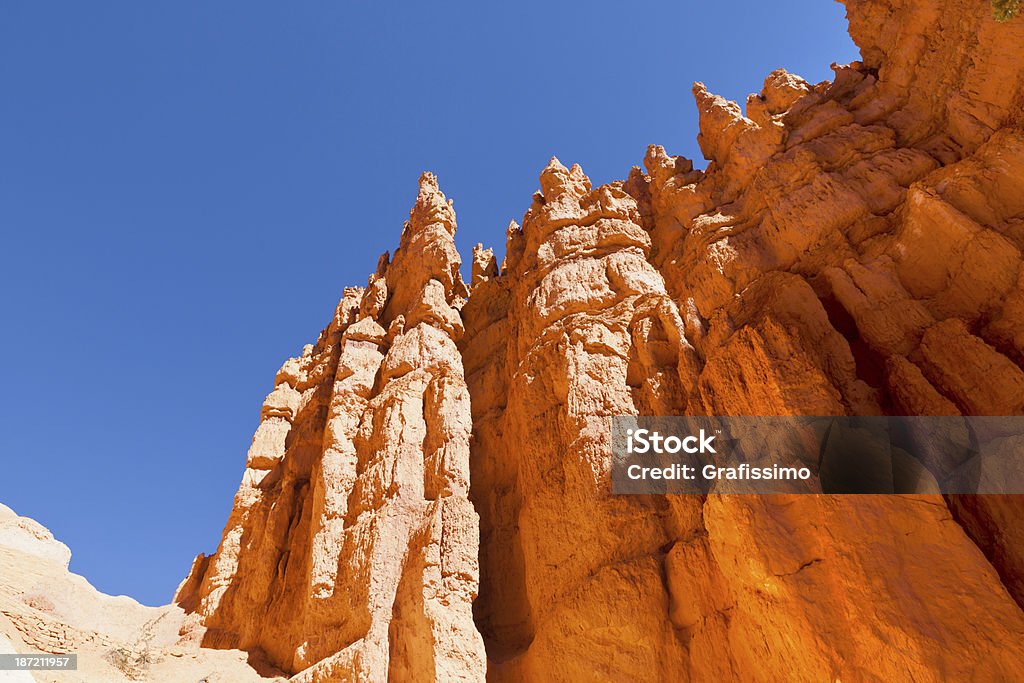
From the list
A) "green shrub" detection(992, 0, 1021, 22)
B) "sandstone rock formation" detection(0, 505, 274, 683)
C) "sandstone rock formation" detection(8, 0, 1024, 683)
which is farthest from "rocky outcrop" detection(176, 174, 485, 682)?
"green shrub" detection(992, 0, 1021, 22)

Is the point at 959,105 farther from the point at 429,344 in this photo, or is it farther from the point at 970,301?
the point at 429,344

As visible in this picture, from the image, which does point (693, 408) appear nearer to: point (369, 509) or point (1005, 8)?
point (369, 509)

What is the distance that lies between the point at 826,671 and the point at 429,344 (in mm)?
15315

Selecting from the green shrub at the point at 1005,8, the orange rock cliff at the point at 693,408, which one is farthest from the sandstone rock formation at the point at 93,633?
the green shrub at the point at 1005,8

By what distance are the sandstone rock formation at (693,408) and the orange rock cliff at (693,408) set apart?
71mm

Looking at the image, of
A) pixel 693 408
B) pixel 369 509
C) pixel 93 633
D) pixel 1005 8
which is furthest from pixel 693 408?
pixel 93 633

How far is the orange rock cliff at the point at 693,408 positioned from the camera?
11.5 metres

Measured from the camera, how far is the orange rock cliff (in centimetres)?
1146

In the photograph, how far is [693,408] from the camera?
16562 mm

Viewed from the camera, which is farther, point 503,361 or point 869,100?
point 503,361

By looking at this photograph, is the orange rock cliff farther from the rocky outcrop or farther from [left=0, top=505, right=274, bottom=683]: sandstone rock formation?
[left=0, top=505, right=274, bottom=683]: sandstone rock formation

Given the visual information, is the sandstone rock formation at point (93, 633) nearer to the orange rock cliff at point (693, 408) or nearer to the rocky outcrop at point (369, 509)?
the rocky outcrop at point (369, 509)

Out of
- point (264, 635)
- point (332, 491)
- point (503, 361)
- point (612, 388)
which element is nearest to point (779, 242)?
point (612, 388)

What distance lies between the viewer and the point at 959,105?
1795 cm
